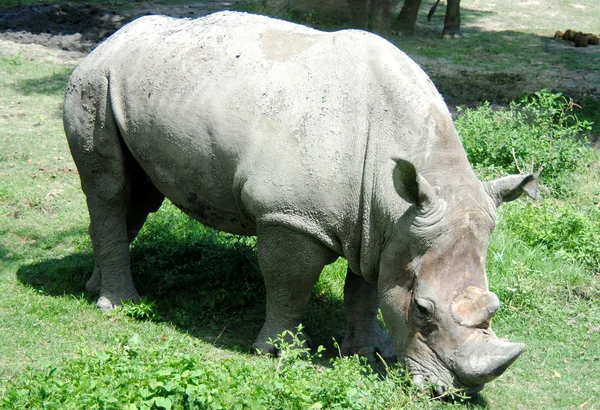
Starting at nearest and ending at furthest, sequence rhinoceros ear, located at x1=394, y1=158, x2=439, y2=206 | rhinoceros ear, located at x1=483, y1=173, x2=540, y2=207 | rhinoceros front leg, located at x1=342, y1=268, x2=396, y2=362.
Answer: rhinoceros ear, located at x1=394, y1=158, x2=439, y2=206, rhinoceros ear, located at x1=483, y1=173, x2=540, y2=207, rhinoceros front leg, located at x1=342, y1=268, x2=396, y2=362

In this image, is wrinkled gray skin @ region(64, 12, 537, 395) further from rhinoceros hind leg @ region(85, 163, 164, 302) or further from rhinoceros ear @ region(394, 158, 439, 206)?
rhinoceros hind leg @ region(85, 163, 164, 302)

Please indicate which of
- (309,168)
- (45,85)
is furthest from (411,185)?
(45,85)

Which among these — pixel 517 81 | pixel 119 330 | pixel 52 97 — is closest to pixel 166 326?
pixel 119 330

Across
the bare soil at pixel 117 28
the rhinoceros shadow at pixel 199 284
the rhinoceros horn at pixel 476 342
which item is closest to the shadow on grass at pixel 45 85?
the bare soil at pixel 117 28

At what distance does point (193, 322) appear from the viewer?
6.79 metres

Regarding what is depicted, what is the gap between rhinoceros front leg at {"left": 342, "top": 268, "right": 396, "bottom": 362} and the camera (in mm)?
6355

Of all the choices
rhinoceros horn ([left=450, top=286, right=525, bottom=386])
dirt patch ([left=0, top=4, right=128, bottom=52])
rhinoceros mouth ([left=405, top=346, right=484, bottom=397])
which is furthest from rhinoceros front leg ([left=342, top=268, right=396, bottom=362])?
dirt patch ([left=0, top=4, right=128, bottom=52])

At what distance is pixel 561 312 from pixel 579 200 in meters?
2.44

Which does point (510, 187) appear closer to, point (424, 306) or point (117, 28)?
point (424, 306)

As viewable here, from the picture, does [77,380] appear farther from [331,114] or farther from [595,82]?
[595,82]

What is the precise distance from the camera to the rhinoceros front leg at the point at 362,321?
6.36 metres

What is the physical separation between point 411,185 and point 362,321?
64.1 inches

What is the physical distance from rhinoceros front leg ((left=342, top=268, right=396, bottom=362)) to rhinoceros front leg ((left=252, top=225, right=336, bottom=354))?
1.56ft

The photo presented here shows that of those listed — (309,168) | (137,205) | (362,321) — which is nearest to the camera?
(309,168)
